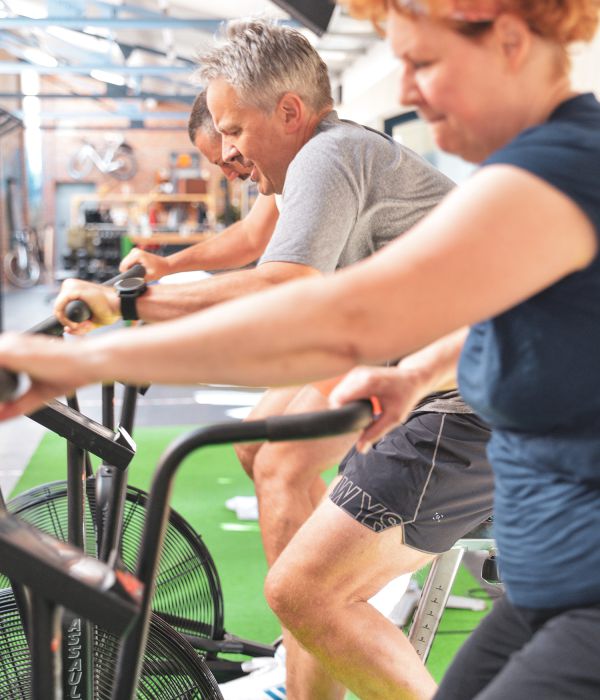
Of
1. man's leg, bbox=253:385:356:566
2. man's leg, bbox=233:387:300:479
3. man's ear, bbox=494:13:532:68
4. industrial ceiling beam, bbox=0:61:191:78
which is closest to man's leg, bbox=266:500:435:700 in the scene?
man's leg, bbox=253:385:356:566

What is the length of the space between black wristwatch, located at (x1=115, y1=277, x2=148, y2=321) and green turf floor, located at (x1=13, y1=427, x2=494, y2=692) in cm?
167

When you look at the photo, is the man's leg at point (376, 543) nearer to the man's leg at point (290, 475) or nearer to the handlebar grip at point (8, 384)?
the man's leg at point (290, 475)

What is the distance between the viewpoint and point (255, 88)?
2199mm

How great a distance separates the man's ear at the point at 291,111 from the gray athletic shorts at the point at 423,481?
73 centimetres

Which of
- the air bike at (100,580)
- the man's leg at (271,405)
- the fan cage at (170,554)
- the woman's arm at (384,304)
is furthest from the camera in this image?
the man's leg at (271,405)

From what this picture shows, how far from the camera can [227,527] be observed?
4.52m

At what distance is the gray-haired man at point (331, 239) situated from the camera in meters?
1.95

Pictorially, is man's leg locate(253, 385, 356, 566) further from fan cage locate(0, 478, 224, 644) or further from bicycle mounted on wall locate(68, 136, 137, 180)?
bicycle mounted on wall locate(68, 136, 137, 180)

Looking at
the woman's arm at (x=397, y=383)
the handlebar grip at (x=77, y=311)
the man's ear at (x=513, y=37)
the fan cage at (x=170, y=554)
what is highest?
the man's ear at (x=513, y=37)

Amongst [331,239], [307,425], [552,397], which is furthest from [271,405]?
[552,397]

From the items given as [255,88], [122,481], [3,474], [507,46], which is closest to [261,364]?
[507,46]

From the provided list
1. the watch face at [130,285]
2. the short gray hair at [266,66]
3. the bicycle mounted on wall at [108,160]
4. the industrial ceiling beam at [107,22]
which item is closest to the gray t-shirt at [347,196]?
the short gray hair at [266,66]

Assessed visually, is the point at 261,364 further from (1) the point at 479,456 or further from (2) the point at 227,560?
(2) the point at 227,560

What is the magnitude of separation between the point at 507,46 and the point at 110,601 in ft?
2.44
